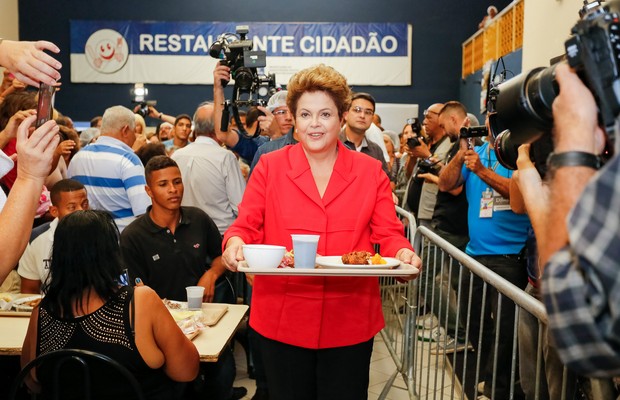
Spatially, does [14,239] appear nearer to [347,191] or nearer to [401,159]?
[347,191]

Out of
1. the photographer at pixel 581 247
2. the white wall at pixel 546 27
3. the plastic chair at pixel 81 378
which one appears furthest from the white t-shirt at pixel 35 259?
the white wall at pixel 546 27

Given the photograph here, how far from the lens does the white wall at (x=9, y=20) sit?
43.0 ft

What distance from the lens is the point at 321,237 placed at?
86.1 inches

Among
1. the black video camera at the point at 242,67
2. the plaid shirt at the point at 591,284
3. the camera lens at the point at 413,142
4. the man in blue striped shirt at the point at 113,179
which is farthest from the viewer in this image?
the camera lens at the point at 413,142

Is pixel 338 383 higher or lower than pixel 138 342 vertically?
lower

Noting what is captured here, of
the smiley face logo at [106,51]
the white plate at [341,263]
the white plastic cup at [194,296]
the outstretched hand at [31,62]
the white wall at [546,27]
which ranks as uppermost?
the smiley face logo at [106,51]

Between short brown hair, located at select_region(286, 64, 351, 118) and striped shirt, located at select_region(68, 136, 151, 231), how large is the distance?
2.07m

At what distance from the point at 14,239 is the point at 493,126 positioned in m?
1.15

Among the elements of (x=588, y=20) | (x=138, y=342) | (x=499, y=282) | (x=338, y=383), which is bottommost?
(x=338, y=383)

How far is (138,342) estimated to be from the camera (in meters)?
2.07

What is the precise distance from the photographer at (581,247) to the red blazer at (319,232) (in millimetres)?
1191

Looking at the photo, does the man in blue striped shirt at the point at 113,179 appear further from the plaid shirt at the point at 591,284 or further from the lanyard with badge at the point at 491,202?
the plaid shirt at the point at 591,284

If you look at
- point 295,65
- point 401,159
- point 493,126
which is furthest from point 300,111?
point 295,65

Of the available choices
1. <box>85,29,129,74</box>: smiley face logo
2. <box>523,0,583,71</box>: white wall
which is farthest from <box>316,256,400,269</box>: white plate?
<box>85,29,129,74</box>: smiley face logo
